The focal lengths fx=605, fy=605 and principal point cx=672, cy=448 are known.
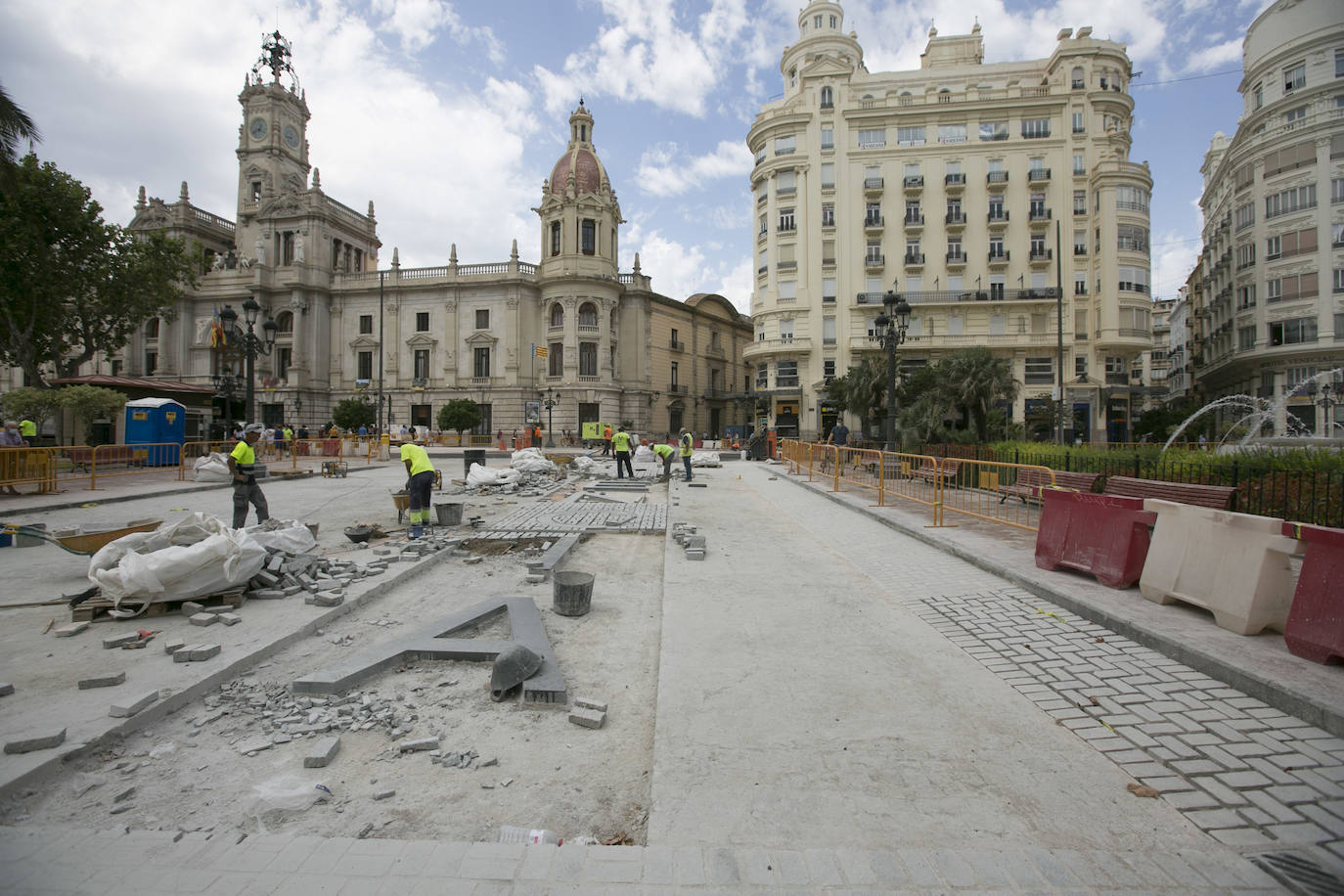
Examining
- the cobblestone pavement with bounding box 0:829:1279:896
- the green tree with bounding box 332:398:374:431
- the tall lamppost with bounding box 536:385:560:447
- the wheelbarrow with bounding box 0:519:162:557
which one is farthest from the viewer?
the tall lamppost with bounding box 536:385:560:447

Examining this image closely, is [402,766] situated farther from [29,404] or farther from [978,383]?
[29,404]

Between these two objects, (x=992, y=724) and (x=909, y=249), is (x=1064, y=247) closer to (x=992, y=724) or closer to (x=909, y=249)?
(x=909, y=249)

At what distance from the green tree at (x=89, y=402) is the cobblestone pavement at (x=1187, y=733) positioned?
26.1 metres

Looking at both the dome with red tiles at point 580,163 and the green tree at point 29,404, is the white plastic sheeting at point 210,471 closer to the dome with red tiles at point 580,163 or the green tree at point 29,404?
the green tree at point 29,404

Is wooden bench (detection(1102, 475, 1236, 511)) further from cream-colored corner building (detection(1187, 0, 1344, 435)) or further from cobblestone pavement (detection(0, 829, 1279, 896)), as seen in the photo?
cream-colored corner building (detection(1187, 0, 1344, 435))

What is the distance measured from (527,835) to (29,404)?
2599 centimetres

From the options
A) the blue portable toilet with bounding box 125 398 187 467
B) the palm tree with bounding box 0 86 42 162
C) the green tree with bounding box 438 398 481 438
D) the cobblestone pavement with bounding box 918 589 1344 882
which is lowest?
the cobblestone pavement with bounding box 918 589 1344 882

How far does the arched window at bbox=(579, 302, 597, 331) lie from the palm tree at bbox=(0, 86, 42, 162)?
37.6 metres

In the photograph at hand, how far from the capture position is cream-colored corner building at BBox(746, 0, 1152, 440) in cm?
3925

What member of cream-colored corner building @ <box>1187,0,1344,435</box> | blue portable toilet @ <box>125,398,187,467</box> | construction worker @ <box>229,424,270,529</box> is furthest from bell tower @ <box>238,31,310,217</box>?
cream-colored corner building @ <box>1187,0,1344,435</box>

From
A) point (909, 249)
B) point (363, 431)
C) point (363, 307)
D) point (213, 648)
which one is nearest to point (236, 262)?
point (363, 307)

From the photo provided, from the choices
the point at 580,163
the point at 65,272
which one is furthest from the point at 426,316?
the point at 65,272

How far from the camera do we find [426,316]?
4809cm

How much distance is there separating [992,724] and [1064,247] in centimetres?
4603
